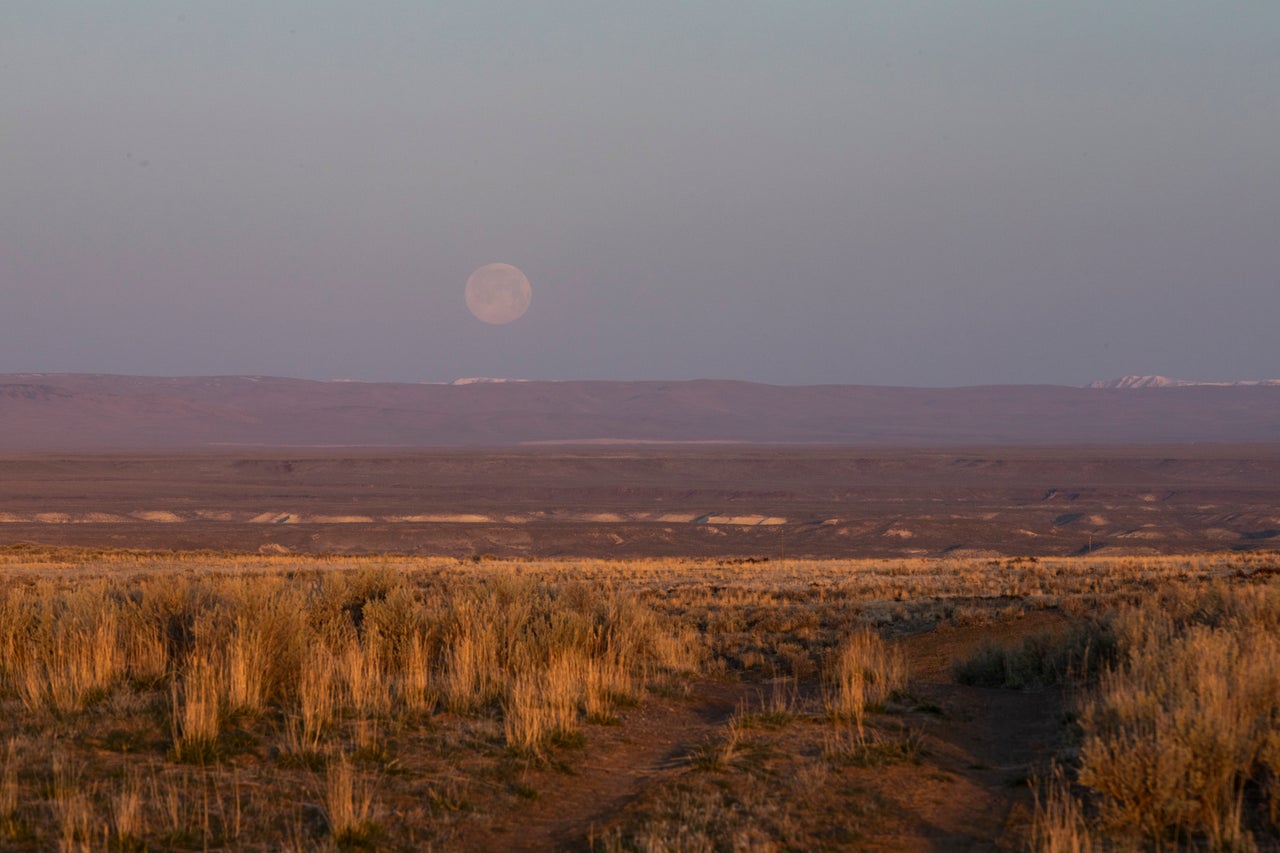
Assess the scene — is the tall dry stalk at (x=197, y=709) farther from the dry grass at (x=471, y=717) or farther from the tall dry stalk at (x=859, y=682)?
the tall dry stalk at (x=859, y=682)

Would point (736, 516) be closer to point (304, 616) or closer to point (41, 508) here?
point (41, 508)

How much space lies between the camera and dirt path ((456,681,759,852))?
6.61 m

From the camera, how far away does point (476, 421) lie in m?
185

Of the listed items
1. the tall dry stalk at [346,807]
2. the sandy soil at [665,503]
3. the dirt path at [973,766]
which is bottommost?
the sandy soil at [665,503]

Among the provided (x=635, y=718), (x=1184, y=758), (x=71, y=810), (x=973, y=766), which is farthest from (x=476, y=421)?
(x=1184, y=758)

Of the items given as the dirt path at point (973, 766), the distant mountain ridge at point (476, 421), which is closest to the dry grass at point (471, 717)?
the dirt path at point (973, 766)

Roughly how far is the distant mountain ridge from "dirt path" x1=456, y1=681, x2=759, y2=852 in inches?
6060

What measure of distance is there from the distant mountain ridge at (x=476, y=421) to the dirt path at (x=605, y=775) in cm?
15392

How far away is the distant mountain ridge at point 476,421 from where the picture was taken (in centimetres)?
16738

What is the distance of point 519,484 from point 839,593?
6591 cm

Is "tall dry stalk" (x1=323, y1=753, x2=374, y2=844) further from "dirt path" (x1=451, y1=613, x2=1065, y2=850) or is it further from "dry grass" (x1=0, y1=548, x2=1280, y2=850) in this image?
"dirt path" (x1=451, y1=613, x2=1065, y2=850)

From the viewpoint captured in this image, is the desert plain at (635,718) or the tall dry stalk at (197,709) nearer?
the desert plain at (635,718)

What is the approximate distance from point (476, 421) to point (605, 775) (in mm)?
179030

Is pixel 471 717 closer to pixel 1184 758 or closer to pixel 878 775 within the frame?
pixel 878 775
